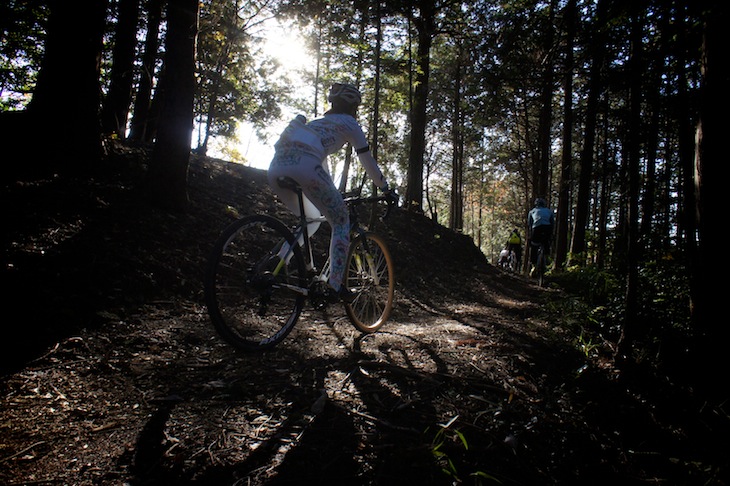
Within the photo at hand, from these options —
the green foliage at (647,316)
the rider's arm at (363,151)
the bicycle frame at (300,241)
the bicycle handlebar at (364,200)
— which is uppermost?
the rider's arm at (363,151)

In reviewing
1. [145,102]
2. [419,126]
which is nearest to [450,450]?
[419,126]

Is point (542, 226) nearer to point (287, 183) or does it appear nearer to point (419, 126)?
point (419, 126)

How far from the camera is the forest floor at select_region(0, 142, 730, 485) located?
167 cm

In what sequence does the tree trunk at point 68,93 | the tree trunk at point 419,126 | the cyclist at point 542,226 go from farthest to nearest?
the tree trunk at point 419,126
the cyclist at point 542,226
the tree trunk at point 68,93

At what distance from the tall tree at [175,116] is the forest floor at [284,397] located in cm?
151

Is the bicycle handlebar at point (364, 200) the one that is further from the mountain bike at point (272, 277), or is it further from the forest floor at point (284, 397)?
the forest floor at point (284, 397)

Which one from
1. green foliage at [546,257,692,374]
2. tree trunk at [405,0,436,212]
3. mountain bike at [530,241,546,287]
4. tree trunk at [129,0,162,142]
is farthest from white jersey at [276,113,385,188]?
tree trunk at [129,0,162,142]

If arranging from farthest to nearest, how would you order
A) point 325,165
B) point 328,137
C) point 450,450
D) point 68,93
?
point 68,93, point 325,165, point 328,137, point 450,450

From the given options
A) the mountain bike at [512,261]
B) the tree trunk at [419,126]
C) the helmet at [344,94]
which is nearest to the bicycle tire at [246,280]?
the helmet at [344,94]

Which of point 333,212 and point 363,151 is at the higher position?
point 363,151

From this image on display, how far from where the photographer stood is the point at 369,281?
13.7ft

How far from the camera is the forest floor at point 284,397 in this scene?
1.67 meters

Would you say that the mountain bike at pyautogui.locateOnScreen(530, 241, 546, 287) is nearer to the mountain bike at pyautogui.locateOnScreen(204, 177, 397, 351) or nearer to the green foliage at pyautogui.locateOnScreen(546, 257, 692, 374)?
the green foliage at pyautogui.locateOnScreen(546, 257, 692, 374)

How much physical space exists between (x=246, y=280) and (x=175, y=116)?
4525mm
